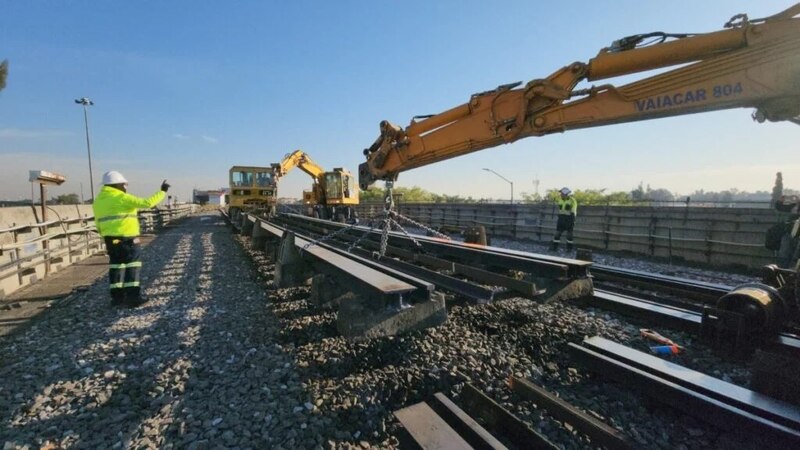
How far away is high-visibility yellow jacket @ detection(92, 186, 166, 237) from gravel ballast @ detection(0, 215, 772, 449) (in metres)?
1.37

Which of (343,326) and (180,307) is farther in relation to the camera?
(180,307)

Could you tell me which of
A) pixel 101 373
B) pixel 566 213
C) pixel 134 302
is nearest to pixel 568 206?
pixel 566 213

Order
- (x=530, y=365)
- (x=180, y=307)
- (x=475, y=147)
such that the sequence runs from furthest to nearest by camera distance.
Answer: (x=475, y=147) → (x=180, y=307) → (x=530, y=365)

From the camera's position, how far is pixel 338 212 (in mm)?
21500

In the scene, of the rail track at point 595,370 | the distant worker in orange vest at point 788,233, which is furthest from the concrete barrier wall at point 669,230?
the rail track at point 595,370

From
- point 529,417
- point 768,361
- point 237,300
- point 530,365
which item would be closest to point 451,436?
Result: point 529,417

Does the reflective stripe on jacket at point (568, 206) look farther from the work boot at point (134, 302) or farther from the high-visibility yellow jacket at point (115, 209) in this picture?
the work boot at point (134, 302)

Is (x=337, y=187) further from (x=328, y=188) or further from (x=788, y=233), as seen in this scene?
(x=788, y=233)

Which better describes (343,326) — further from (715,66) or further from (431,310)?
(715,66)

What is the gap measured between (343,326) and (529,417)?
1.47 metres

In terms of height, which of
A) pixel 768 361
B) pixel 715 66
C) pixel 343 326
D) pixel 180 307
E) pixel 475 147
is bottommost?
pixel 180 307

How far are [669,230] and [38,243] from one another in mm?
→ 14873

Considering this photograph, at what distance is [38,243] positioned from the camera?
7648 mm

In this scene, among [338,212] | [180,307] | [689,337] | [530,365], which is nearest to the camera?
[530,365]
